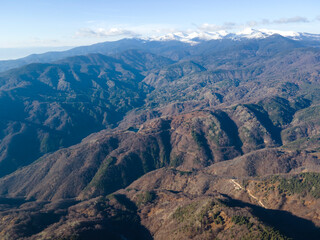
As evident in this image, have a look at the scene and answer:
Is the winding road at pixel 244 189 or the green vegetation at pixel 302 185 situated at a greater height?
the green vegetation at pixel 302 185

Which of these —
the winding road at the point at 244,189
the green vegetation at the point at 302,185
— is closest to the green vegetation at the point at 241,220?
the winding road at the point at 244,189

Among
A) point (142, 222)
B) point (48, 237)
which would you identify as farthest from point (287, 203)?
point (48, 237)

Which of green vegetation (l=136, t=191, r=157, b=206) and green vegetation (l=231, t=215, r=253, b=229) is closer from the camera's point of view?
green vegetation (l=231, t=215, r=253, b=229)

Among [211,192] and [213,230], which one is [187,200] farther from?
[213,230]

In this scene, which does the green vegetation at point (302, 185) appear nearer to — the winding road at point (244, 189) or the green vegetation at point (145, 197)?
the winding road at point (244, 189)

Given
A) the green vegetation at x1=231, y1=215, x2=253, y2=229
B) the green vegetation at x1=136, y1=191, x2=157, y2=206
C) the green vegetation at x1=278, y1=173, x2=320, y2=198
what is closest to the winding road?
the green vegetation at x1=278, y1=173, x2=320, y2=198

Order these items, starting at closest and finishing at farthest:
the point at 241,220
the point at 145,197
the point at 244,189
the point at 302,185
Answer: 1. the point at 241,220
2. the point at 302,185
3. the point at 244,189
4. the point at 145,197

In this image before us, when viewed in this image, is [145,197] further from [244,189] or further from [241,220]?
[241,220]

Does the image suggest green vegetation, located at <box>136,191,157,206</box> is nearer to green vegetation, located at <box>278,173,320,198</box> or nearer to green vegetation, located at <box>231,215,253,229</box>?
green vegetation, located at <box>231,215,253,229</box>

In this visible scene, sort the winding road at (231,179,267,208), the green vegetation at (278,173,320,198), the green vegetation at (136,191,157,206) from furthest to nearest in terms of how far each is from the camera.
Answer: the green vegetation at (136,191,157,206) < the winding road at (231,179,267,208) < the green vegetation at (278,173,320,198)

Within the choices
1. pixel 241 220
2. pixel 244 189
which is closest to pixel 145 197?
pixel 244 189

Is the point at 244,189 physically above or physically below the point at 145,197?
above
